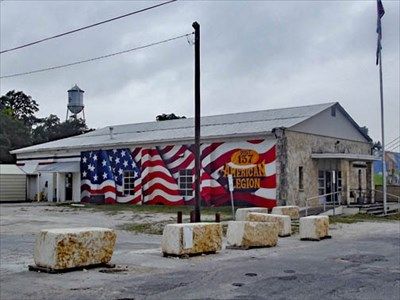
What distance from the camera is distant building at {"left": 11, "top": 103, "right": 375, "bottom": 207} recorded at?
29859 millimetres

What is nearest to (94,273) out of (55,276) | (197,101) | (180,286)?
(55,276)

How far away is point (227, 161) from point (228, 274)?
21.2m

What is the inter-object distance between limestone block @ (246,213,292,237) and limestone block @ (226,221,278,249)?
83.7 inches

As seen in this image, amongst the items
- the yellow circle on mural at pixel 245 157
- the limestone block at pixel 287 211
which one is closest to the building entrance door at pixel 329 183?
the yellow circle on mural at pixel 245 157

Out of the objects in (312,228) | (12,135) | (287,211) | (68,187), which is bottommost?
(312,228)

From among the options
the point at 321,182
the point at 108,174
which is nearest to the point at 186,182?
the point at 108,174

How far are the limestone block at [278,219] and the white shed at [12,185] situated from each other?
1118 inches

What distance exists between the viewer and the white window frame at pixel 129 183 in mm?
36062

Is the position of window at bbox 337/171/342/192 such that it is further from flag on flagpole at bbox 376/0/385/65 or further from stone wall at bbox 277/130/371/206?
flag on flagpole at bbox 376/0/385/65

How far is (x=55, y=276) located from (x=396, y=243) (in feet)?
33.7

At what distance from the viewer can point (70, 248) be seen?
34.0 ft

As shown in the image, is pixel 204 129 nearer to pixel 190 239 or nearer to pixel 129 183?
pixel 129 183

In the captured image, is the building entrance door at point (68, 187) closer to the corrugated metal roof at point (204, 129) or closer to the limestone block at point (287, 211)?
the corrugated metal roof at point (204, 129)

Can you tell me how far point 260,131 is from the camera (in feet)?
97.3
